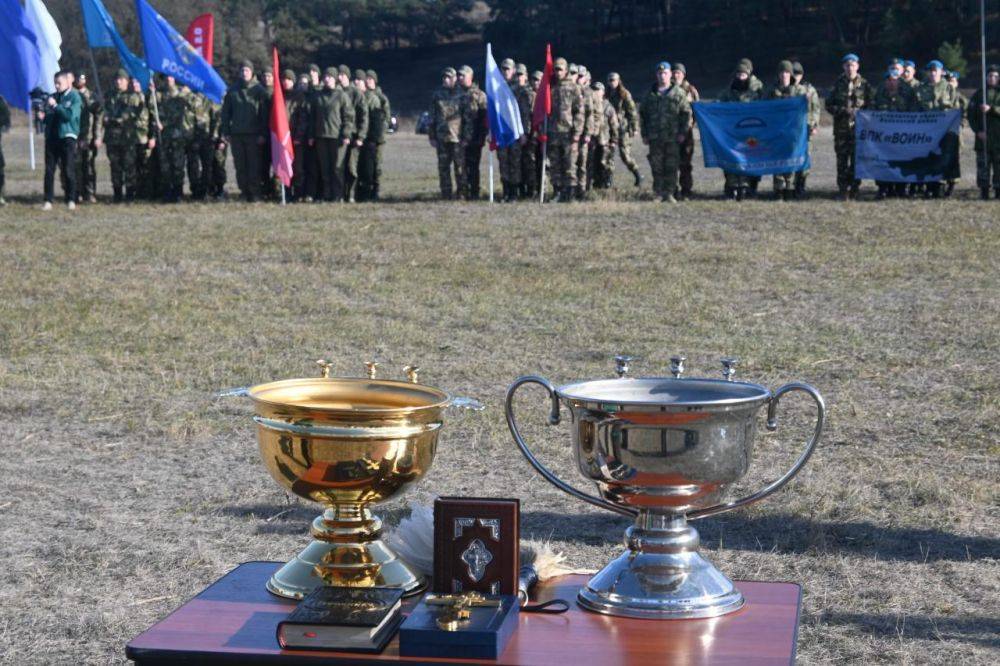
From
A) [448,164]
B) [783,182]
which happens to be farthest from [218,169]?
[783,182]

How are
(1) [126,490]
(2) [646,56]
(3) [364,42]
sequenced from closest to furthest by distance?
(1) [126,490] < (2) [646,56] < (3) [364,42]

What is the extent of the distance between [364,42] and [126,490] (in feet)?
258

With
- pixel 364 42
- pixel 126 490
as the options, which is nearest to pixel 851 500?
pixel 126 490

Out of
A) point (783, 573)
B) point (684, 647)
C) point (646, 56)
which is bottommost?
point (783, 573)

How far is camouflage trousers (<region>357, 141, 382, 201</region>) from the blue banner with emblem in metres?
6.42

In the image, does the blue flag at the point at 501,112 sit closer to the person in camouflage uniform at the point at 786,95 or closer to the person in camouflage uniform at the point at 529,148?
the person in camouflage uniform at the point at 529,148

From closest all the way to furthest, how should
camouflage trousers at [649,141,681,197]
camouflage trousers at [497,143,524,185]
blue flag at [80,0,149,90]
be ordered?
1. camouflage trousers at [649,141,681,197]
2. camouflage trousers at [497,143,524,185]
3. blue flag at [80,0,149,90]

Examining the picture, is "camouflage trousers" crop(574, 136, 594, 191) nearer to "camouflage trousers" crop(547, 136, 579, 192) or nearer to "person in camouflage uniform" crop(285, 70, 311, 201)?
"camouflage trousers" crop(547, 136, 579, 192)

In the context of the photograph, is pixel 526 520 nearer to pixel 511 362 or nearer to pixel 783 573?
pixel 783 573

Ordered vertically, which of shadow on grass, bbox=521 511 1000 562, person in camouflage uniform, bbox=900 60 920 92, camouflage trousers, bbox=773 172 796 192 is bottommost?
shadow on grass, bbox=521 511 1000 562

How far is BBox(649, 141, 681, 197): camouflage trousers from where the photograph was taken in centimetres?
1758

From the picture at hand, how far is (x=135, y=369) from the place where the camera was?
8891 mm

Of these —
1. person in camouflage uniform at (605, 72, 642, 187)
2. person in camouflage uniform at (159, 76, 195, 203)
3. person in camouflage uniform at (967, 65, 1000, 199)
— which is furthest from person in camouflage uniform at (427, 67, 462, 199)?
person in camouflage uniform at (967, 65, 1000, 199)

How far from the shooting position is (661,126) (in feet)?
57.7
